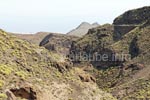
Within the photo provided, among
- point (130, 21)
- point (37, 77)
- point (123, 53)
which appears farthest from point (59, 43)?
point (37, 77)

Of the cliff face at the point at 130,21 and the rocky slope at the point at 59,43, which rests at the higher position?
the cliff face at the point at 130,21

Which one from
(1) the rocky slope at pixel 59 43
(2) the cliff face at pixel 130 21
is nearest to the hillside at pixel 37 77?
(2) the cliff face at pixel 130 21

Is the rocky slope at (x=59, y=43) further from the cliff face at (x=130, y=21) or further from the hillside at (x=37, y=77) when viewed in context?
the hillside at (x=37, y=77)

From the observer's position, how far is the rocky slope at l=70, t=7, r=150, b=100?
6237 cm

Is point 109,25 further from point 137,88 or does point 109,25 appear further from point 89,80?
point 89,80

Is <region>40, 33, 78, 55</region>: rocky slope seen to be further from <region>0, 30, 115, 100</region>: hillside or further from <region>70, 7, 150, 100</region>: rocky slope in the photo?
<region>0, 30, 115, 100</region>: hillside

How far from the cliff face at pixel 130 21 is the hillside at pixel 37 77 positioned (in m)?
66.2

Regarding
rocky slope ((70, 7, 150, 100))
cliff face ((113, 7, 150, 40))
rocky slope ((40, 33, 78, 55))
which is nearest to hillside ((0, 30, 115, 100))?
rocky slope ((70, 7, 150, 100))

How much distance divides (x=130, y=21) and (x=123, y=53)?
59.0 feet

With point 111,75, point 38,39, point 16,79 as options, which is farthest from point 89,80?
point 38,39

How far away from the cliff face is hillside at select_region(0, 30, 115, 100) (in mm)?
66233

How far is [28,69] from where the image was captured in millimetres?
28469

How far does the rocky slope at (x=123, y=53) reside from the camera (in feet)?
205

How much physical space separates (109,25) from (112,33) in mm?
3828
